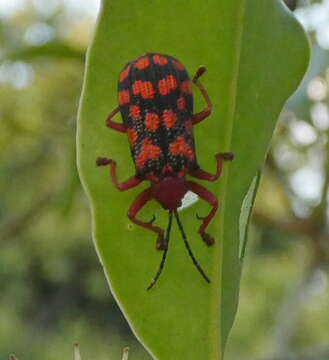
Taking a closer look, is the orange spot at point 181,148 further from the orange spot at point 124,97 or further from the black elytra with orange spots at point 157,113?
the orange spot at point 124,97

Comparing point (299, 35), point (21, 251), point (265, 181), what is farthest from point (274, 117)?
point (21, 251)

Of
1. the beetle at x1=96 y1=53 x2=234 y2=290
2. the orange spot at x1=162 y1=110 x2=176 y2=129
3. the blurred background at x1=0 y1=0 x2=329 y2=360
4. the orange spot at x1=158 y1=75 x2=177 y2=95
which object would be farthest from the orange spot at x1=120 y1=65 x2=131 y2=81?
the blurred background at x1=0 y1=0 x2=329 y2=360

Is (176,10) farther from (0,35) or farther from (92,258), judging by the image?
(92,258)

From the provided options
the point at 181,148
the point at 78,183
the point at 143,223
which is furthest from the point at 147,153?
the point at 78,183

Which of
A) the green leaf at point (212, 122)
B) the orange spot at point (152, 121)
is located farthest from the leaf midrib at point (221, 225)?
the orange spot at point (152, 121)

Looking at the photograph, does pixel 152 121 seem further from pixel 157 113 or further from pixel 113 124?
pixel 113 124

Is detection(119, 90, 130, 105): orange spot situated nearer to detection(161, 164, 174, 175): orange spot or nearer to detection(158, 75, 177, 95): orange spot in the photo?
detection(158, 75, 177, 95): orange spot
